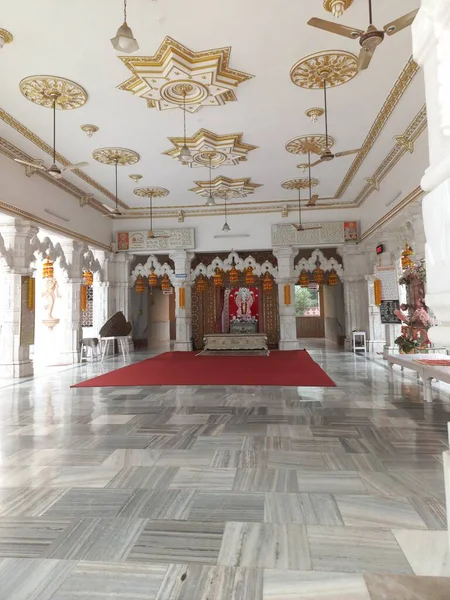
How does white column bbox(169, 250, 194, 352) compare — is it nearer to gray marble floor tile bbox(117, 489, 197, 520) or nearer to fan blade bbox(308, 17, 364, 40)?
fan blade bbox(308, 17, 364, 40)

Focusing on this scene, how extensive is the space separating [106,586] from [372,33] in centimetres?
403

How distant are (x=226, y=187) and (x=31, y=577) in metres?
9.18

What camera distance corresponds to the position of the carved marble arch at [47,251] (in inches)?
327

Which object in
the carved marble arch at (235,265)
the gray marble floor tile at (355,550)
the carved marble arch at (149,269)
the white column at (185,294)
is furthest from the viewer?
the carved marble arch at (149,269)

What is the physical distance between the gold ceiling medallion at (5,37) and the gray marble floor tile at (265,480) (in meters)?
5.09

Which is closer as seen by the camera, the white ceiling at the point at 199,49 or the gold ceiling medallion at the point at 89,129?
the white ceiling at the point at 199,49

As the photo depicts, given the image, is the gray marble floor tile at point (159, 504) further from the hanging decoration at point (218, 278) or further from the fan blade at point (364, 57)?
the hanging decoration at point (218, 278)

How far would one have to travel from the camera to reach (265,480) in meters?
2.61

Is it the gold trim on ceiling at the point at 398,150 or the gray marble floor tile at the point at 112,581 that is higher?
the gold trim on ceiling at the point at 398,150

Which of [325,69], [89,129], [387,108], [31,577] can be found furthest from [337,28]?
[89,129]


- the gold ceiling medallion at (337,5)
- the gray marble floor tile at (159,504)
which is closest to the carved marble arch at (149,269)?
the gold ceiling medallion at (337,5)

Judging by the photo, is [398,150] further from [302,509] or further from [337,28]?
[302,509]

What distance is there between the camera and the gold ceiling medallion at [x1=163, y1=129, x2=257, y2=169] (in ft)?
23.6

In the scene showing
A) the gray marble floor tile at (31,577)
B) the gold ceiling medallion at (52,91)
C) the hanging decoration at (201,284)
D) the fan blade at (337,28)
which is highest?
the gold ceiling medallion at (52,91)
